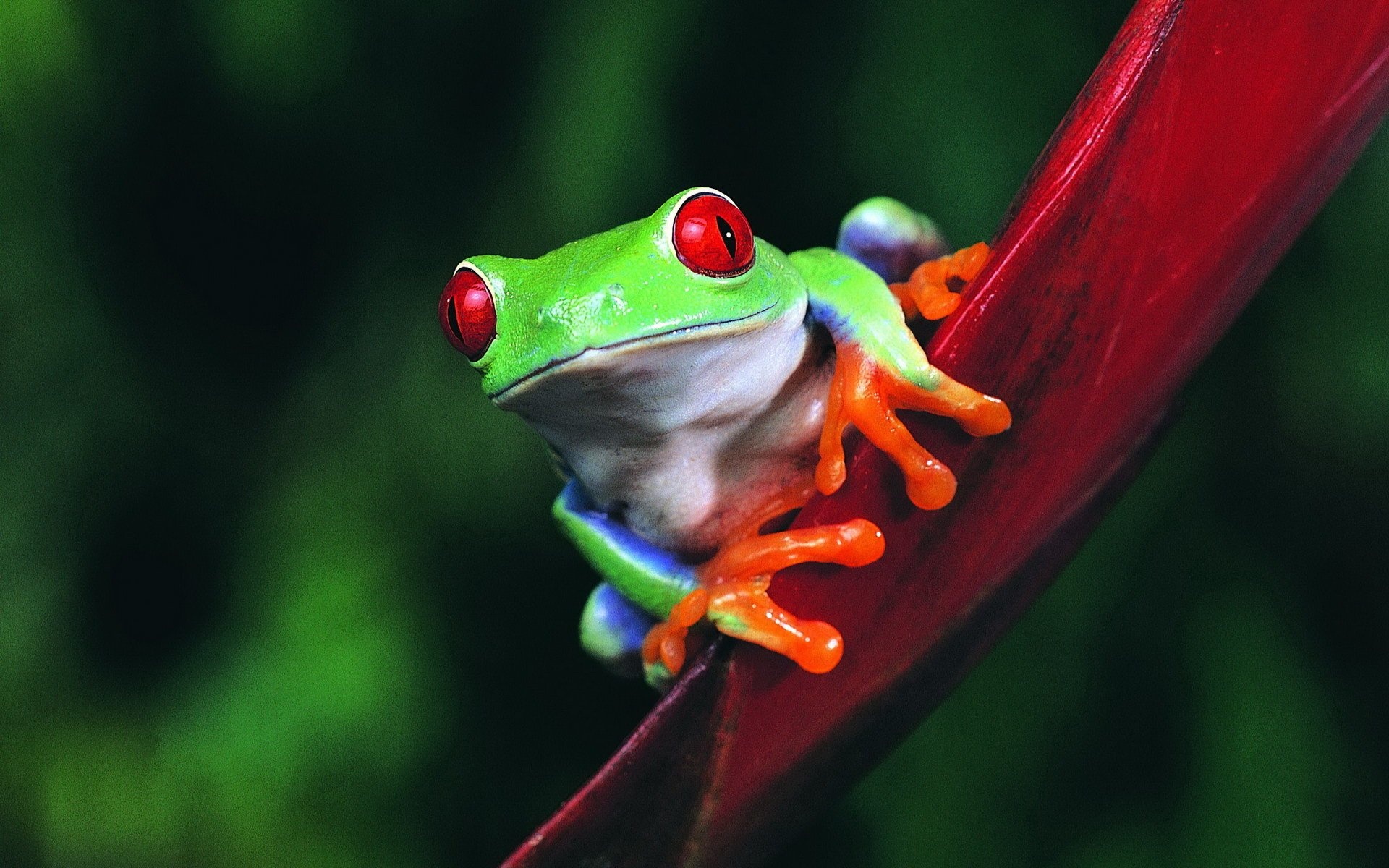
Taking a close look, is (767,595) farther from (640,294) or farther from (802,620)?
(640,294)

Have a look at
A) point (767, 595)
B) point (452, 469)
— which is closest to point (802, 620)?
point (767, 595)

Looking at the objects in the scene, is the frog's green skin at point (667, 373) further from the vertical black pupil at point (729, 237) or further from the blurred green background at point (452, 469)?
the blurred green background at point (452, 469)

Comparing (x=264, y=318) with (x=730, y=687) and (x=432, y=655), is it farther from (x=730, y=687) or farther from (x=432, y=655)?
(x=730, y=687)

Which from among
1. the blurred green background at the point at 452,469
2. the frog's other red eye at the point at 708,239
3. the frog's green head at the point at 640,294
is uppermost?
the frog's other red eye at the point at 708,239

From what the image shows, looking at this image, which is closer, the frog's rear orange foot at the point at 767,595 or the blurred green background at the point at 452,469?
the frog's rear orange foot at the point at 767,595

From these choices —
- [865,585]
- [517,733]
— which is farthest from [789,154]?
[865,585]

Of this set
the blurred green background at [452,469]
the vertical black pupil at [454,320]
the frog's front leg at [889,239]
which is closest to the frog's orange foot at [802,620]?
the vertical black pupil at [454,320]

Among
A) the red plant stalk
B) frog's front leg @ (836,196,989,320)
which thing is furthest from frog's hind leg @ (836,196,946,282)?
the red plant stalk
